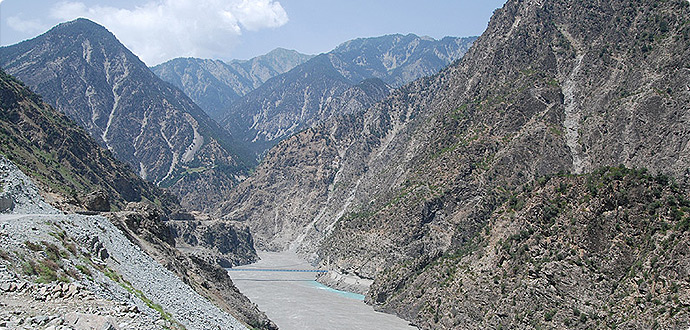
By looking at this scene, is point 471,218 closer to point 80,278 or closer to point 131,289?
point 131,289

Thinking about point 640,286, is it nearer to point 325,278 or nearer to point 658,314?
point 658,314

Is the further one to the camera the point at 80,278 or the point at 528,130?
the point at 528,130

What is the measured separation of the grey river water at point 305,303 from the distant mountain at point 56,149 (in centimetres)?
3640

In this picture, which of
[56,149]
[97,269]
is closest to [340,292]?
[56,149]

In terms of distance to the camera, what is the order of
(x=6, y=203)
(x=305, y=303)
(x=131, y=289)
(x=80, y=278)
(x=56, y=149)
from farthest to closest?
(x=56, y=149)
(x=305, y=303)
(x=6, y=203)
(x=131, y=289)
(x=80, y=278)

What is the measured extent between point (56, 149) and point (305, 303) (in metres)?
68.1

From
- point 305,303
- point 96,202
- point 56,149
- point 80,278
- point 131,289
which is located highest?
point 56,149

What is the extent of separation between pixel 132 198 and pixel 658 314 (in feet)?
416

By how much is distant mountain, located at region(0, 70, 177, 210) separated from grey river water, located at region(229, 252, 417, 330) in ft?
119

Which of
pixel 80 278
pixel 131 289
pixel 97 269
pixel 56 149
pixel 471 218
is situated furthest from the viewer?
pixel 56 149

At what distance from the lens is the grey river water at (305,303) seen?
85.8 meters

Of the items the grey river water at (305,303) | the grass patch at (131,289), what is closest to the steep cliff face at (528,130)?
the grey river water at (305,303)

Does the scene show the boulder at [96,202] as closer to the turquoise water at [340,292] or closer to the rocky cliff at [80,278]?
the rocky cliff at [80,278]

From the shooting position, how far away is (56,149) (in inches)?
5010
